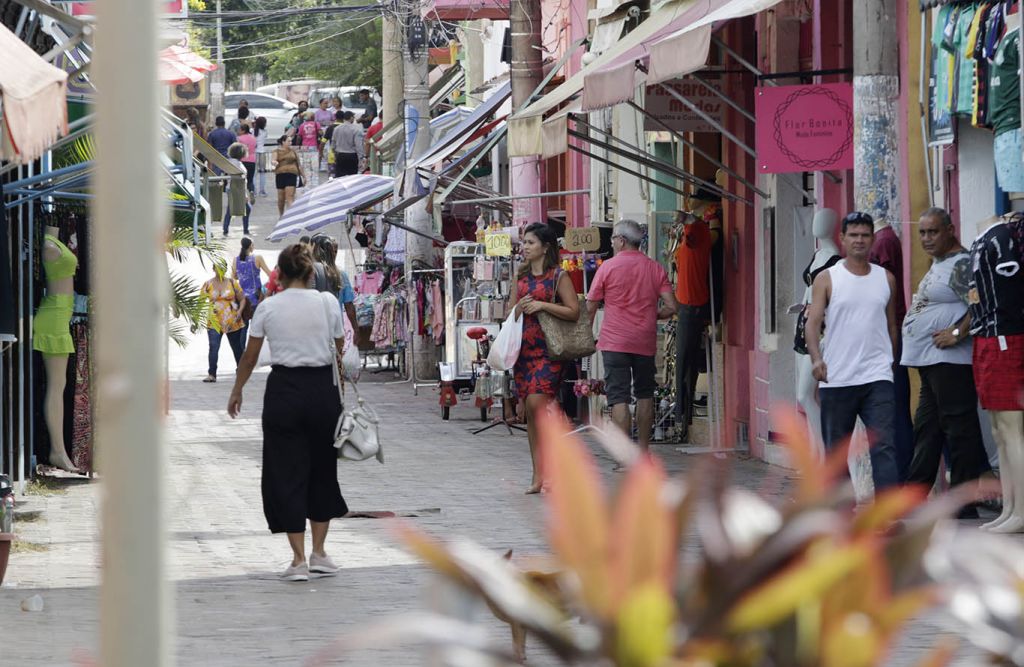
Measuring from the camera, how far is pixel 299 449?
31.7ft

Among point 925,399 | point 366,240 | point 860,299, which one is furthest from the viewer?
point 366,240

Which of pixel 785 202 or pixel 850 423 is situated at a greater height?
pixel 785 202

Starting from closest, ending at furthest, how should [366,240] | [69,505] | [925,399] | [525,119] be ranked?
[925,399], [69,505], [525,119], [366,240]

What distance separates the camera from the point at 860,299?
404 inches

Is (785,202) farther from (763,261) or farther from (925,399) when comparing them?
(925,399)

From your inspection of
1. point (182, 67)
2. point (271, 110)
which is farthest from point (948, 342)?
point (271, 110)

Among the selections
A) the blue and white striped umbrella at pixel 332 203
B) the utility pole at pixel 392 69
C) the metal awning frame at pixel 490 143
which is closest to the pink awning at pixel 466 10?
the blue and white striped umbrella at pixel 332 203

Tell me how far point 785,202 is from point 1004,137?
4890mm

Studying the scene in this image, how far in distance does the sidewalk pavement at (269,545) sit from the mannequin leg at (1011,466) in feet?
6.17

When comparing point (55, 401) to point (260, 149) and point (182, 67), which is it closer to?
point (182, 67)

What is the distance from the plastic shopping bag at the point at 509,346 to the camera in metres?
13.2

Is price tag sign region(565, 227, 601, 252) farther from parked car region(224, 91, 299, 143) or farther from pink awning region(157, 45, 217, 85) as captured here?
parked car region(224, 91, 299, 143)

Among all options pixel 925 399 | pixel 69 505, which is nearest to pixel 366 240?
pixel 69 505

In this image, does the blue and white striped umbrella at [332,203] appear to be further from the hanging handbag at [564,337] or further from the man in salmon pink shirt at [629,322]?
the hanging handbag at [564,337]
